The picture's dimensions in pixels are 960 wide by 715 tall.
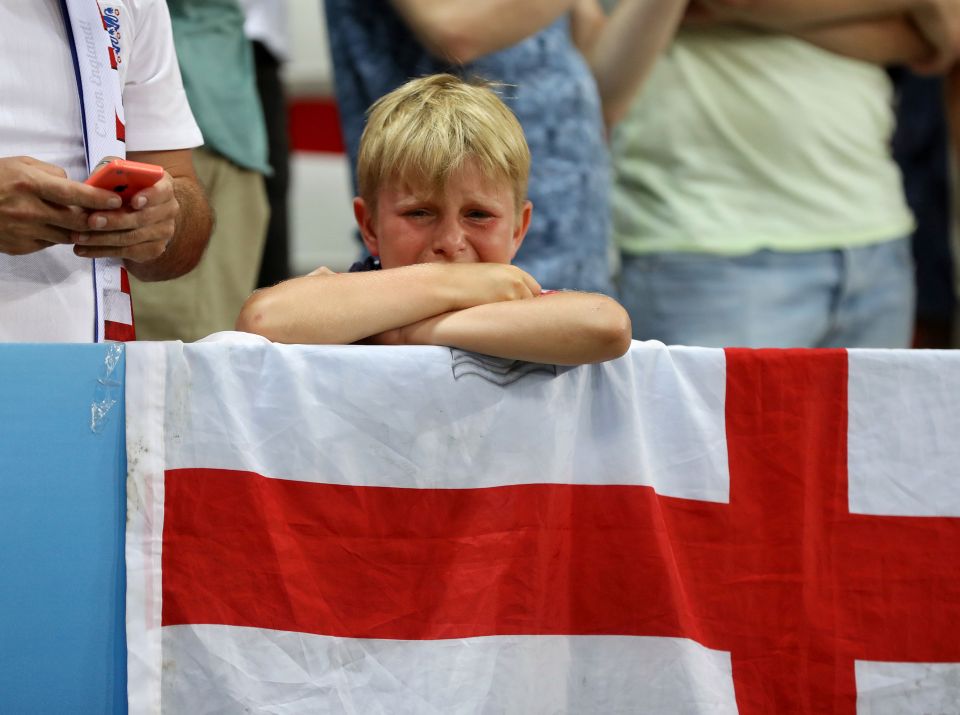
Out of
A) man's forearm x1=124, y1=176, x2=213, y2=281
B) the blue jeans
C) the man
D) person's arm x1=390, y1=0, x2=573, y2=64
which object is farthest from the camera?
the blue jeans

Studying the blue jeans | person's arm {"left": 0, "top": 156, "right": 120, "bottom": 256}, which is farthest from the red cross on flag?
the blue jeans

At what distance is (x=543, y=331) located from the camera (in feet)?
3.87

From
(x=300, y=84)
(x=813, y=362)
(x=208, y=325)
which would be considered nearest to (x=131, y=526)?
(x=813, y=362)

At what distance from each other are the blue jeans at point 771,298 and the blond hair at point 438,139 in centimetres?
65

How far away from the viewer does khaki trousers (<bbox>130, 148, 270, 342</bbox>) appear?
1991mm

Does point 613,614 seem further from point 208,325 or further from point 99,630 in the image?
point 208,325

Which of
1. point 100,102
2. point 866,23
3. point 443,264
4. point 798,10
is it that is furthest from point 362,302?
point 866,23

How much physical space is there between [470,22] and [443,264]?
0.61 m

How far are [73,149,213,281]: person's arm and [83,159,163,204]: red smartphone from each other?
0.03 metres

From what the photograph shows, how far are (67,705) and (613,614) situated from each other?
536mm

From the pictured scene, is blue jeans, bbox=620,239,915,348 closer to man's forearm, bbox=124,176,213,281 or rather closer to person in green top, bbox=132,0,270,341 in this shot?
person in green top, bbox=132,0,270,341

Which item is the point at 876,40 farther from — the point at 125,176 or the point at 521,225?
the point at 125,176

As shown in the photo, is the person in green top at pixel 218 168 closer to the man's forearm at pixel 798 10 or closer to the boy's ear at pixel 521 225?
the boy's ear at pixel 521 225

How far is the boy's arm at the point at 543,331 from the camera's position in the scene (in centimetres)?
118
